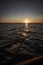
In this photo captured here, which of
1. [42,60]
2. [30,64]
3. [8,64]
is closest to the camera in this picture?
[30,64]

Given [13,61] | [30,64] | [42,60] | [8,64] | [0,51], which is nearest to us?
[30,64]

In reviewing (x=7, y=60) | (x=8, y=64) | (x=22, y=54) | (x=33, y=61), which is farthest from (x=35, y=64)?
(x=22, y=54)

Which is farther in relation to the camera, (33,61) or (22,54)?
(22,54)

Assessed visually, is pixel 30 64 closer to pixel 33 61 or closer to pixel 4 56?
pixel 33 61

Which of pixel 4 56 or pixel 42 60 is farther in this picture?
pixel 4 56

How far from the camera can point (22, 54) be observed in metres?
10.5

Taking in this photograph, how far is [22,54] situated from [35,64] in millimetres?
3218

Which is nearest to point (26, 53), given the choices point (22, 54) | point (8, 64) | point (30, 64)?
point (22, 54)

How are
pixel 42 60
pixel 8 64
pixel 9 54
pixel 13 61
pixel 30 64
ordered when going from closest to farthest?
pixel 30 64, pixel 42 60, pixel 8 64, pixel 13 61, pixel 9 54

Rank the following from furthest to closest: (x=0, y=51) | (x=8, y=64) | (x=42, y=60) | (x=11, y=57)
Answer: (x=0, y=51) < (x=11, y=57) < (x=8, y=64) < (x=42, y=60)

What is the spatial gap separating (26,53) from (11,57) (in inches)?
64.6

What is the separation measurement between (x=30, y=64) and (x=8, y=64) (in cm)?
175

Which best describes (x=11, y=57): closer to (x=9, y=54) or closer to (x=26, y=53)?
(x=9, y=54)

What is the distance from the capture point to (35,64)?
7332 millimetres
